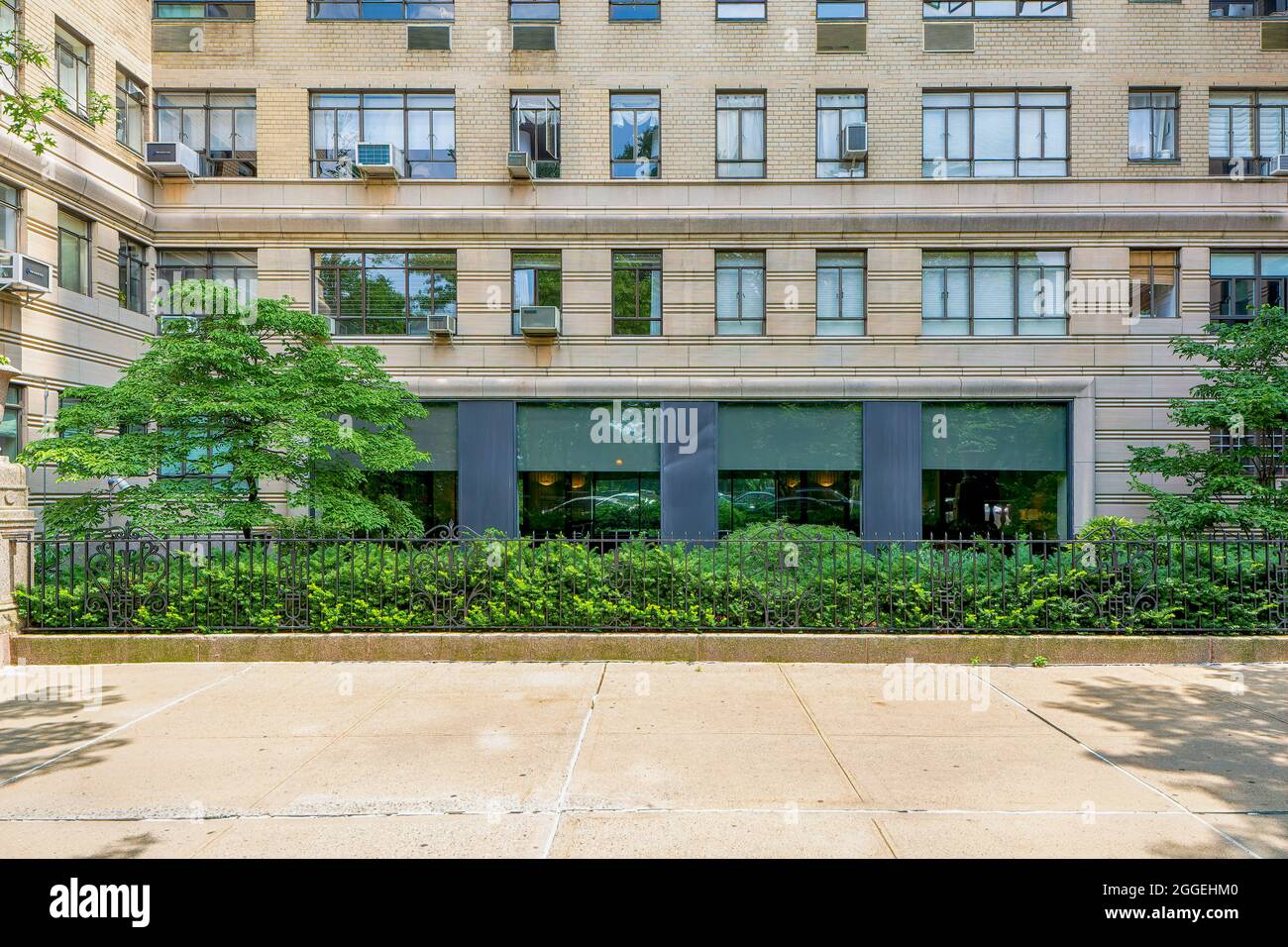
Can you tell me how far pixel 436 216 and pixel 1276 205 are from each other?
19.9 m

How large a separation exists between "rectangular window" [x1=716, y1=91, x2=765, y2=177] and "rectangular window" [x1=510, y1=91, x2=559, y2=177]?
13.1ft

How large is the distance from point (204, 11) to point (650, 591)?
18.6 metres

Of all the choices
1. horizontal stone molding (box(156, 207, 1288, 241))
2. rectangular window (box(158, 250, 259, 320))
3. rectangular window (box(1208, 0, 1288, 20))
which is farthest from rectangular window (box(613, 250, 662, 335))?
rectangular window (box(1208, 0, 1288, 20))

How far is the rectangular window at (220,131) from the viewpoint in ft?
56.2

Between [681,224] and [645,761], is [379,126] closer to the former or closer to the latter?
[681,224]

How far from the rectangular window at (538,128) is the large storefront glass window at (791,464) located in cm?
732

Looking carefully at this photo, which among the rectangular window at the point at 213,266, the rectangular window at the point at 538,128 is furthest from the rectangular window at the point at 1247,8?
the rectangular window at the point at 213,266

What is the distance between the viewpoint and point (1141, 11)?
666 inches

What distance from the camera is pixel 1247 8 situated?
669 inches

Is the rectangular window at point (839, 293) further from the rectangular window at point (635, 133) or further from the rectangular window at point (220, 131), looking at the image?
the rectangular window at point (220, 131)

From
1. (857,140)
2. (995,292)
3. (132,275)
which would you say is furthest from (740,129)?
(132,275)

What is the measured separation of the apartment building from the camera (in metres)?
16.9

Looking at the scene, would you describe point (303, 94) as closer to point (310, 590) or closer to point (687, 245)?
point (687, 245)

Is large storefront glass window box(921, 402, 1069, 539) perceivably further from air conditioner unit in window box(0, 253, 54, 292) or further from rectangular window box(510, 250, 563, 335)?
air conditioner unit in window box(0, 253, 54, 292)
